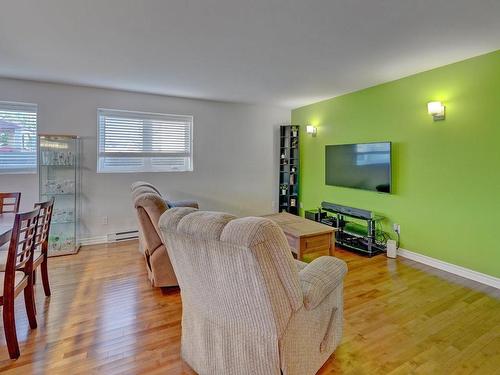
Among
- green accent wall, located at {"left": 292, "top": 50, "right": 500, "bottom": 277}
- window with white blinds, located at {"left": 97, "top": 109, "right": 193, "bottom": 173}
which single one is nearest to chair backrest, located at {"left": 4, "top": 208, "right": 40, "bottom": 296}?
window with white blinds, located at {"left": 97, "top": 109, "right": 193, "bottom": 173}

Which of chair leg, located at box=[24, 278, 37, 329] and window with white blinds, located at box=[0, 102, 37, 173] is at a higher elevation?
window with white blinds, located at box=[0, 102, 37, 173]

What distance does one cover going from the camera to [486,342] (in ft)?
6.30

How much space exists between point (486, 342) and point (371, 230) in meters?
1.97

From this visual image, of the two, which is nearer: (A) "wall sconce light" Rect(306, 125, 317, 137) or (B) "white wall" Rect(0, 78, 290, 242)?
(B) "white wall" Rect(0, 78, 290, 242)

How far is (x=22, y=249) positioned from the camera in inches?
74.7

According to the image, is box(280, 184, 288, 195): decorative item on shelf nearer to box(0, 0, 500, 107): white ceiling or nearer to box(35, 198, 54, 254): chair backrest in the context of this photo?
box(0, 0, 500, 107): white ceiling

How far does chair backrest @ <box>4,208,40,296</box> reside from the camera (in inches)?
66.2

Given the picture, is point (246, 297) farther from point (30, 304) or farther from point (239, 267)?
point (30, 304)

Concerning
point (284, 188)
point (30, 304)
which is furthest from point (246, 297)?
point (284, 188)

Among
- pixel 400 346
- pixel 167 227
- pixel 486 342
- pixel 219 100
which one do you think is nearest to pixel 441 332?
pixel 486 342

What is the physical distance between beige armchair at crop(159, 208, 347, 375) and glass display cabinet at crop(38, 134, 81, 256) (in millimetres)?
3110

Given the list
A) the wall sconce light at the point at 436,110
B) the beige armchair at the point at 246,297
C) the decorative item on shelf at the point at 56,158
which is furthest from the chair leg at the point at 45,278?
the wall sconce light at the point at 436,110

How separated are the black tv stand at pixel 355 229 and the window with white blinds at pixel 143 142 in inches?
103

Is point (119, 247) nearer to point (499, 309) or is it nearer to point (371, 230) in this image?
point (371, 230)
